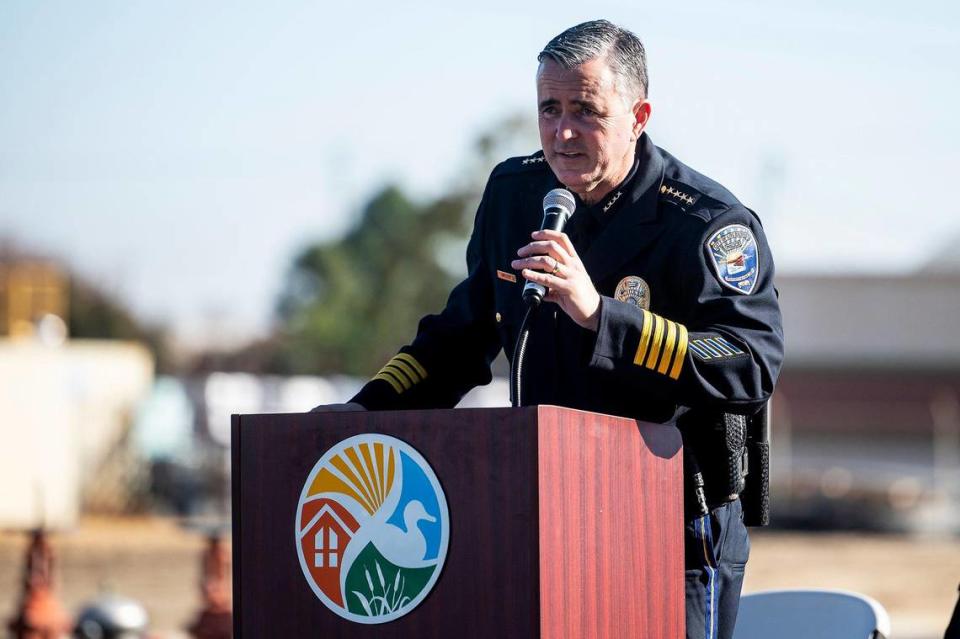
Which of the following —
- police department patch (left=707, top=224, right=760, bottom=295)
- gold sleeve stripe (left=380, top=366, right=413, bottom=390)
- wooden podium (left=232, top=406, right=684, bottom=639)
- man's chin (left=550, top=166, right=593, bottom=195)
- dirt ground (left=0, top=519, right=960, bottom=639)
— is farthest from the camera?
dirt ground (left=0, top=519, right=960, bottom=639)

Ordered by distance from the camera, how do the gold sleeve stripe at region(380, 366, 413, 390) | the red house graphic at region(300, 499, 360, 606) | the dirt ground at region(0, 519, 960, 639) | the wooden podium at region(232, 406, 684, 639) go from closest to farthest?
the wooden podium at region(232, 406, 684, 639) → the red house graphic at region(300, 499, 360, 606) → the gold sleeve stripe at region(380, 366, 413, 390) → the dirt ground at region(0, 519, 960, 639)

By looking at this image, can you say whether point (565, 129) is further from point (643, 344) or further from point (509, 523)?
point (509, 523)

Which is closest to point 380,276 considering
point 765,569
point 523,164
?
point 765,569

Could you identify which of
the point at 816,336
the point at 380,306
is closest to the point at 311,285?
the point at 380,306

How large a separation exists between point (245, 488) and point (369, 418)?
32 centimetres

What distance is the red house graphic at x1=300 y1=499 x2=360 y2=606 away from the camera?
2494 mm

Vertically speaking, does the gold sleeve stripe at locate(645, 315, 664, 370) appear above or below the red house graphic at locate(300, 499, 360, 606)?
above

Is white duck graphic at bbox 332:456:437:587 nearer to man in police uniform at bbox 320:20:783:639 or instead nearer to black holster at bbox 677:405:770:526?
man in police uniform at bbox 320:20:783:639

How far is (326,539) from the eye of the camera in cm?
252

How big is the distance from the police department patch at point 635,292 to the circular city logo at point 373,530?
2.20 ft

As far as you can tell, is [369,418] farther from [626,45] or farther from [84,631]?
[84,631]

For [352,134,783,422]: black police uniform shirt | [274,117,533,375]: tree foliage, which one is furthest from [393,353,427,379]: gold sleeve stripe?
[274,117,533,375]: tree foliage

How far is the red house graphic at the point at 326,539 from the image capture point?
2494mm

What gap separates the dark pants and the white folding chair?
19 centimetres
